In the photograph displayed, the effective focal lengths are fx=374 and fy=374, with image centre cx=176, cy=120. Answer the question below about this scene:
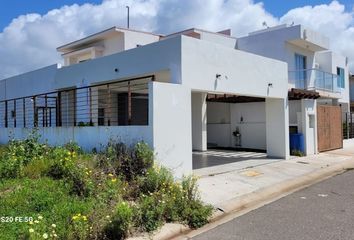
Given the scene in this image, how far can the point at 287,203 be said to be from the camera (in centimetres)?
862

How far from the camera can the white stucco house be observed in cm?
1079

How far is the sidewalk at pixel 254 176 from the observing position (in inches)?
370

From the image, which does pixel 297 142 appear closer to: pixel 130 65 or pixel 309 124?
pixel 309 124

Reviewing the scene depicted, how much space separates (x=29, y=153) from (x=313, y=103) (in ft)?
44.7

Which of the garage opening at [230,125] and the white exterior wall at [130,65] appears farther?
the garage opening at [230,125]

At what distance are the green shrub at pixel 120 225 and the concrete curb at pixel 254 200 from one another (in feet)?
1.96

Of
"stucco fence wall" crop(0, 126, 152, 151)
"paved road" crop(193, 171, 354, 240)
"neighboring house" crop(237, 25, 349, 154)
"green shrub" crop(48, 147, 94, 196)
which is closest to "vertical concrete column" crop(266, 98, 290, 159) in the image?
"neighboring house" crop(237, 25, 349, 154)

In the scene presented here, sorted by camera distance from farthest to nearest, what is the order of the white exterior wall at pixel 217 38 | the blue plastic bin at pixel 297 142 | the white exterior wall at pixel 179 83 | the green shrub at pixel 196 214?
the white exterior wall at pixel 217 38
the blue plastic bin at pixel 297 142
the white exterior wall at pixel 179 83
the green shrub at pixel 196 214

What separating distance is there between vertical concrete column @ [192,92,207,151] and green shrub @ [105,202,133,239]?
13505 mm

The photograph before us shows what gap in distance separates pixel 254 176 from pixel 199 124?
7861 millimetres

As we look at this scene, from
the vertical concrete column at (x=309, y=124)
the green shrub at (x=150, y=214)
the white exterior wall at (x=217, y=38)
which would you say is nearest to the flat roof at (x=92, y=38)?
the white exterior wall at (x=217, y=38)

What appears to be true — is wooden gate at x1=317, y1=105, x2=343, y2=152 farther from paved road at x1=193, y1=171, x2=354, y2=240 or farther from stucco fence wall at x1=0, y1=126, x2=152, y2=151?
stucco fence wall at x1=0, y1=126, x2=152, y2=151

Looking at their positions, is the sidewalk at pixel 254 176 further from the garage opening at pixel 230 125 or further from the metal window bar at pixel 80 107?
the metal window bar at pixel 80 107

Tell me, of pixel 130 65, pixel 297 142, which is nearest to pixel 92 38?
pixel 130 65
